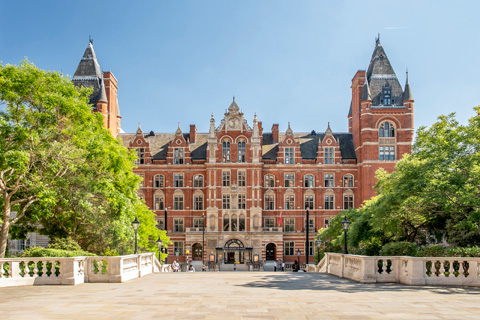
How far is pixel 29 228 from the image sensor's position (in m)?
32.8

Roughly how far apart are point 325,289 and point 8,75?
723 inches

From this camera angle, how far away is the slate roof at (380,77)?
66625 mm

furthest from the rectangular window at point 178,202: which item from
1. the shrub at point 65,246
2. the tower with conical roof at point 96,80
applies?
the shrub at point 65,246

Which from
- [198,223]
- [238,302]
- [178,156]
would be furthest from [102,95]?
[238,302]

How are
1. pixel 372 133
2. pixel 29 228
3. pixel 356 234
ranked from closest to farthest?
pixel 29 228, pixel 356 234, pixel 372 133

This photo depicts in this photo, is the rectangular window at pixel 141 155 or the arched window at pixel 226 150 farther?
the rectangular window at pixel 141 155

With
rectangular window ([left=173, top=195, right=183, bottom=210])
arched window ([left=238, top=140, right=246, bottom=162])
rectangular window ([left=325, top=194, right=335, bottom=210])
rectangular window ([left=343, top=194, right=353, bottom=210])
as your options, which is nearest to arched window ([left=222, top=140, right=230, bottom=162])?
arched window ([left=238, top=140, right=246, bottom=162])

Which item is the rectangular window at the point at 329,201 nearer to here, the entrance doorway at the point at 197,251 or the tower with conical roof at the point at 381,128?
the tower with conical roof at the point at 381,128

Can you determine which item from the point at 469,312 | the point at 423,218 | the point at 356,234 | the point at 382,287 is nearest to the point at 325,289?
the point at 382,287

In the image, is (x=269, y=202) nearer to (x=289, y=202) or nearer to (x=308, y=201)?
(x=289, y=202)

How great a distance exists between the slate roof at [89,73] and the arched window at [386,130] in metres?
38.1

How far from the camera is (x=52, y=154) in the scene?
24.8 meters

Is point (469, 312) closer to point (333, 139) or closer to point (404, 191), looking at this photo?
point (404, 191)

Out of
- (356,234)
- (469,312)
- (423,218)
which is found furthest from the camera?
(356,234)
